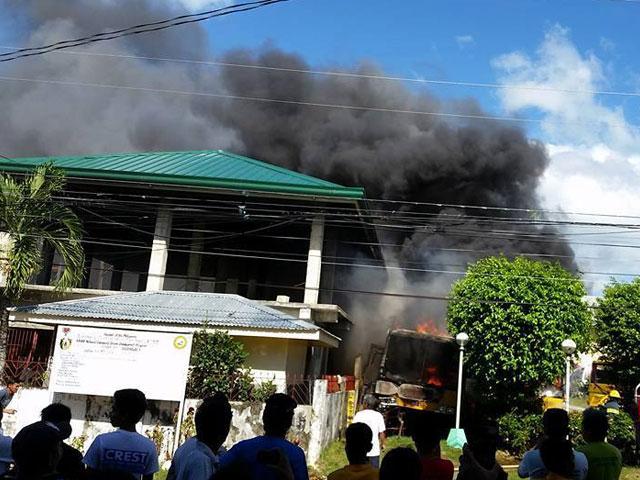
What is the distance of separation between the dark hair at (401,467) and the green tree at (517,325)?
15.1 m

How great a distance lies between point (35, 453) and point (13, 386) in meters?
11.5

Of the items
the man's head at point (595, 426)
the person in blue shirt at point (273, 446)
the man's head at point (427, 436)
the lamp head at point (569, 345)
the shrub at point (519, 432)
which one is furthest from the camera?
the shrub at point (519, 432)

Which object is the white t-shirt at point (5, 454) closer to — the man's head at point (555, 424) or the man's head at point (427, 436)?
the man's head at point (427, 436)

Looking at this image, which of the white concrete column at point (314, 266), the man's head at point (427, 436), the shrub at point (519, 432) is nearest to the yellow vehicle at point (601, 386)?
the shrub at point (519, 432)

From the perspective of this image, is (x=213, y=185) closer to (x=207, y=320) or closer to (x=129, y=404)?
(x=207, y=320)

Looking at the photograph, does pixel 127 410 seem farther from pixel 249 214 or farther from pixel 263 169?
pixel 263 169

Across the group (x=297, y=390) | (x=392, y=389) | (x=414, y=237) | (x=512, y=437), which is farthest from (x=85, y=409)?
(x=414, y=237)

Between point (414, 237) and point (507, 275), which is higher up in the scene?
point (414, 237)

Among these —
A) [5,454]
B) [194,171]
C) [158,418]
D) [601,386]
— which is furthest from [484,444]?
[601,386]

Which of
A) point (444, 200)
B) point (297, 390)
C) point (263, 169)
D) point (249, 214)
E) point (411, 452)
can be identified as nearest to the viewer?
point (411, 452)

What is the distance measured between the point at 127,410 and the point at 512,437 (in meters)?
14.9

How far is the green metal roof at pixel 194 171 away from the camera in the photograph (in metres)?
17.0

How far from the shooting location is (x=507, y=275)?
1808 cm

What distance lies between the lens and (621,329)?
20.7 meters
